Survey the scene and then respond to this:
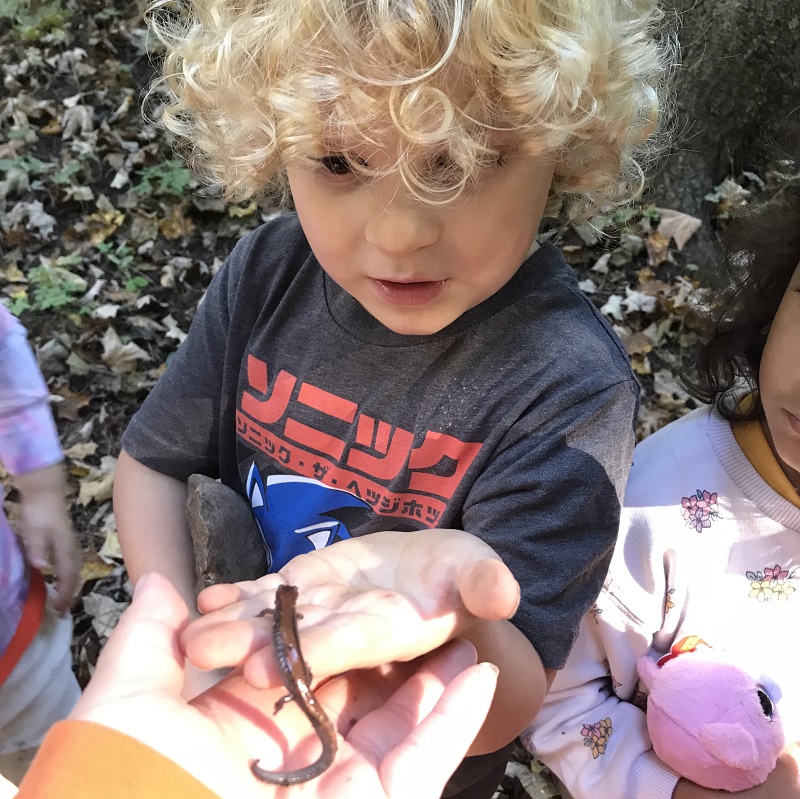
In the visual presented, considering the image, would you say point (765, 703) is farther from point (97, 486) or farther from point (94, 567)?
point (97, 486)

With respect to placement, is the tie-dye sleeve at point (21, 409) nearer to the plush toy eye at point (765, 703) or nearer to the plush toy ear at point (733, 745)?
the plush toy ear at point (733, 745)

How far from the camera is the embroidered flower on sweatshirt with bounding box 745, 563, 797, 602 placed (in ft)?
6.69

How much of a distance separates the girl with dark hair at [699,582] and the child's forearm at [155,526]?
1.21 meters

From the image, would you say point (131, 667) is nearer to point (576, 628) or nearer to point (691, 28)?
point (576, 628)

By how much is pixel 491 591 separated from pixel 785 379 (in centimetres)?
114

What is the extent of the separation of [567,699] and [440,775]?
1.11 m

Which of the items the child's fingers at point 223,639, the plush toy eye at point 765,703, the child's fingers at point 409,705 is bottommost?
the plush toy eye at point 765,703

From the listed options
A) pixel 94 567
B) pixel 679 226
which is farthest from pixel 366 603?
pixel 679 226

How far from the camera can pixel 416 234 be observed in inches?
55.8

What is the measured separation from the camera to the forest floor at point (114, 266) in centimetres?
398

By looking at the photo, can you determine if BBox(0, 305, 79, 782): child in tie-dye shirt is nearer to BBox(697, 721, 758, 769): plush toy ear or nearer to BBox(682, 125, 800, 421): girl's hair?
BBox(697, 721, 758, 769): plush toy ear

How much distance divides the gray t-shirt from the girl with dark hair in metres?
0.52

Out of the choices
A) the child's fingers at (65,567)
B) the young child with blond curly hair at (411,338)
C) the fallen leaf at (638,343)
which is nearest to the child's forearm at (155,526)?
the young child with blond curly hair at (411,338)

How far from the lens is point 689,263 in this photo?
479 centimetres
